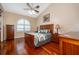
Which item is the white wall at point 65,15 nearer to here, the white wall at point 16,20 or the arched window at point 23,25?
the white wall at point 16,20

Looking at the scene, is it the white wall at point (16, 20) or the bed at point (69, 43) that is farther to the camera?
the white wall at point (16, 20)

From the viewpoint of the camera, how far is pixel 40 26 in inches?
89.1

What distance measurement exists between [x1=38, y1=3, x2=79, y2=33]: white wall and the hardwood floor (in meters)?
0.44

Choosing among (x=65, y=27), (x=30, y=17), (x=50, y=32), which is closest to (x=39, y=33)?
(x=50, y=32)

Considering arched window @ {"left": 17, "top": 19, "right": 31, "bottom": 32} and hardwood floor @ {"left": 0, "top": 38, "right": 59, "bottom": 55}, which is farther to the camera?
arched window @ {"left": 17, "top": 19, "right": 31, "bottom": 32}

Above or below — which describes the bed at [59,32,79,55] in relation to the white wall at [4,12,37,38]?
below

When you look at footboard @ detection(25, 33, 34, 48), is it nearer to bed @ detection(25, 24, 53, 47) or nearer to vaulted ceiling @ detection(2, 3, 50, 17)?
bed @ detection(25, 24, 53, 47)

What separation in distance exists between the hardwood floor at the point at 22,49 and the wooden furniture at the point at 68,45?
142 millimetres

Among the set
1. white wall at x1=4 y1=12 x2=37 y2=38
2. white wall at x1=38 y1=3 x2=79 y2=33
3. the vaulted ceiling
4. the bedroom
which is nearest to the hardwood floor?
the bedroom

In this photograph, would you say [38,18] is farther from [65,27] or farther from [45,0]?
[65,27]

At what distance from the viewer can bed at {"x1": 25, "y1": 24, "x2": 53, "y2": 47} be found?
7.22ft

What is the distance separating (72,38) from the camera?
2.11 metres

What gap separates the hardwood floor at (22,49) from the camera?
85.8 inches

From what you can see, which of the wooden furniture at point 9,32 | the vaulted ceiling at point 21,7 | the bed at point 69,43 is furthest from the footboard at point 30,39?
the bed at point 69,43
